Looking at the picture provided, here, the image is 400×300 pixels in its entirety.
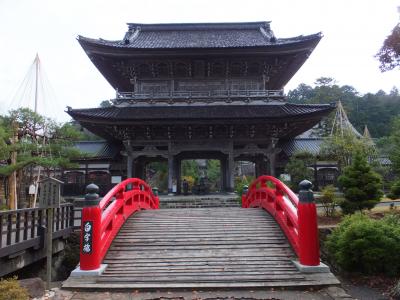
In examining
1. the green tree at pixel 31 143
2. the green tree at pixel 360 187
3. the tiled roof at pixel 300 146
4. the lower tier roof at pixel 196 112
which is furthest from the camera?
the tiled roof at pixel 300 146

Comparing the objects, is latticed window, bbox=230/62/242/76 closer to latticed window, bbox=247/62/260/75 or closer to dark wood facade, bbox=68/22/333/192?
dark wood facade, bbox=68/22/333/192

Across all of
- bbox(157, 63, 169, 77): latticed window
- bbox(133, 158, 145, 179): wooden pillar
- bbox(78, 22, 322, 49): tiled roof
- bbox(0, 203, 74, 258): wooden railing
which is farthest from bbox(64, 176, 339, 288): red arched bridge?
bbox(78, 22, 322, 49): tiled roof

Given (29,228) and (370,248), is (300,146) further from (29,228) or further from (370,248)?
(29,228)

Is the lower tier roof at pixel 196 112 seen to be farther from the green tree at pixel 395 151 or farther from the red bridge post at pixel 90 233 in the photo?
the red bridge post at pixel 90 233

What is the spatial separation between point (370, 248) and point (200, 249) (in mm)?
3701

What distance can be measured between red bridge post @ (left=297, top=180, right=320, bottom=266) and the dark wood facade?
9.72 m

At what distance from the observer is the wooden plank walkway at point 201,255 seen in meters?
6.05

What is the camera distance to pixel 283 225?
840cm

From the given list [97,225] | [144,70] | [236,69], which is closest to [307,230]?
[97,225]

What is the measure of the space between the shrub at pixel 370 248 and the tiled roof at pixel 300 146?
14213 millimetres

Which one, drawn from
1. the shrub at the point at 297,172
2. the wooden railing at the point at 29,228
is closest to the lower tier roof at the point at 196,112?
the shrub at the point at 297,172

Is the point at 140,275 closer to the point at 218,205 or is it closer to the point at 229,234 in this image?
the point at 229,234

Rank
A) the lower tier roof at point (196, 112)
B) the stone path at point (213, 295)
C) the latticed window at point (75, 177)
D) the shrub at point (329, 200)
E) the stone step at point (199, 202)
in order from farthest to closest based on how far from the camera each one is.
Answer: the latticed window at point (75, 177), the stone step at point (199, 202), the lower tier roof at point (196, 112), the shrub at point (329, 200), the stone path at point (213, 295)

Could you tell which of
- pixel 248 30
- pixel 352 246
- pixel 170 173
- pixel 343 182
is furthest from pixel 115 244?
pixel 248 30
